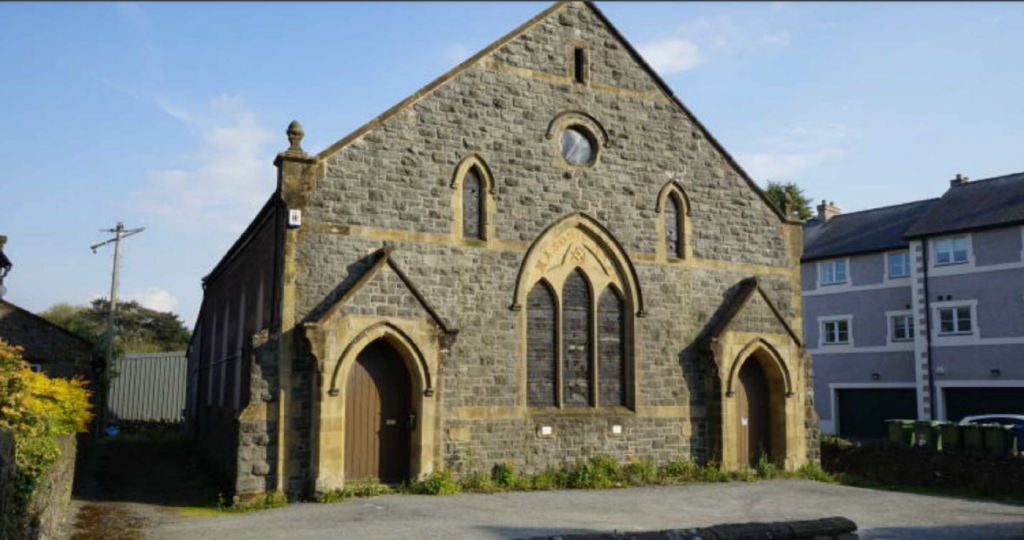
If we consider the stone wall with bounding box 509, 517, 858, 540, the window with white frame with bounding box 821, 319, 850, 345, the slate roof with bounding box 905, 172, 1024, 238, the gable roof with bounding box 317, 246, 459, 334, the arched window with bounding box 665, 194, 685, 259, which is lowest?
the stone wall with bounding box 509, 517, 858, 540

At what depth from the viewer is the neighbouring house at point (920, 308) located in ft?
96.3

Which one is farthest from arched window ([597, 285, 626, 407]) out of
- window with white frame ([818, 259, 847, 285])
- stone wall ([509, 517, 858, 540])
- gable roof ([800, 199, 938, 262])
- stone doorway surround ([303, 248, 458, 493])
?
window with white frame ([818, 259, 847, 285])

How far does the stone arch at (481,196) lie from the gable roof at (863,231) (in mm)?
22000

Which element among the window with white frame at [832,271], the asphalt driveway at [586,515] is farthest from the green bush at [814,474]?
the window with white frame at [832,271]

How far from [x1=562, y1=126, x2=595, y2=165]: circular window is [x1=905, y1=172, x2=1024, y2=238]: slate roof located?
18567 mm

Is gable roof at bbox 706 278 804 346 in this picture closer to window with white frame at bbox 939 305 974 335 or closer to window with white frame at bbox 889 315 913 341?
window with white frame at bbox 939 305 974 335

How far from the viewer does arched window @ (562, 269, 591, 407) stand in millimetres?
17266

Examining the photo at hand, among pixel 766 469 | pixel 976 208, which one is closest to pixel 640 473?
pixel 766 469

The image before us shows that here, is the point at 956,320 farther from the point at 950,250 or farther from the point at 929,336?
the point at 950,250

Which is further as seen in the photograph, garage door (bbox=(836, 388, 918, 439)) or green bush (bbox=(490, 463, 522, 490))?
garage door (bbox=(836, 388, 918, 439))

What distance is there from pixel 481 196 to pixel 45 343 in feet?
45.8

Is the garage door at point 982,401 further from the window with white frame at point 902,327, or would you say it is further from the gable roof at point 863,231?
the gable roof at point 863,231

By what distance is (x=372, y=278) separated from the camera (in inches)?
586

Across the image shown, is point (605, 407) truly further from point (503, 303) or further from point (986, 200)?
point (986, 200)
